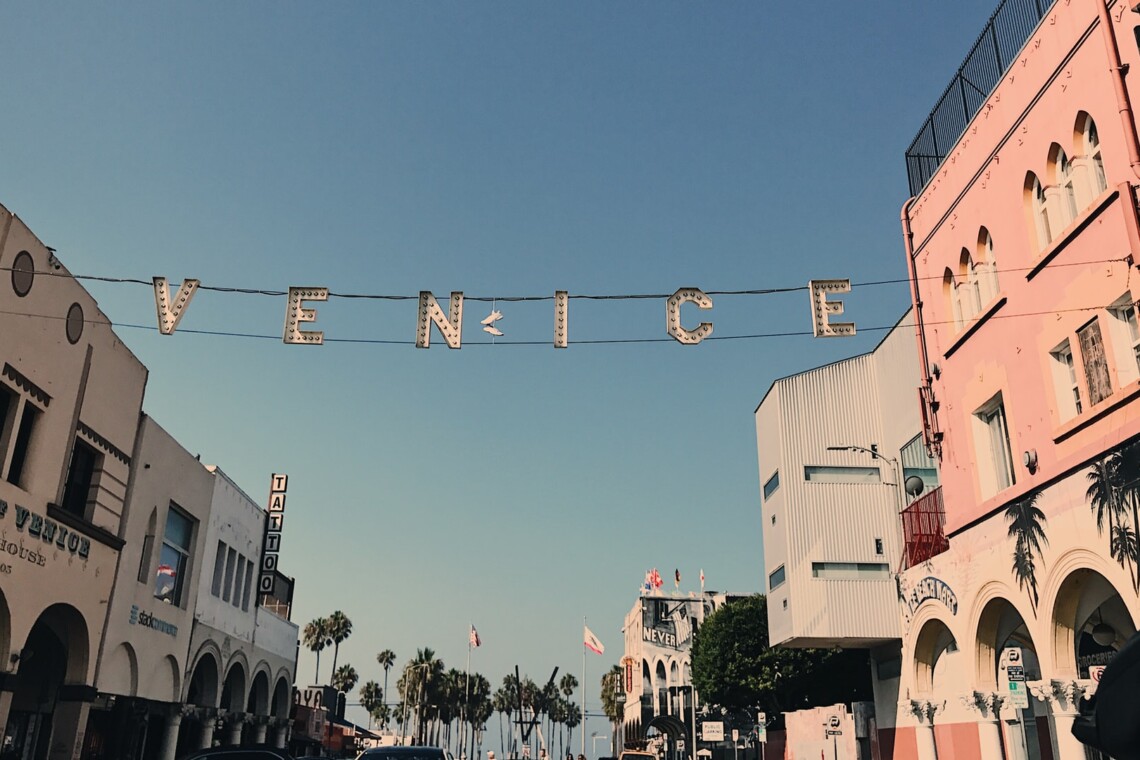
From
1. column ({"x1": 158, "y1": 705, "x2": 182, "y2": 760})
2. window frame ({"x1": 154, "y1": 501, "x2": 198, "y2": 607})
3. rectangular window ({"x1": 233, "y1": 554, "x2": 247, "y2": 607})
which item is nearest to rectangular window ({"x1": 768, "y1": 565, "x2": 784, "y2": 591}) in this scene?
window frame ({"x1": 154, "y1": 501, "x2": 198, "y2": 607})

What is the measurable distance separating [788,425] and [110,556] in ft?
67.8

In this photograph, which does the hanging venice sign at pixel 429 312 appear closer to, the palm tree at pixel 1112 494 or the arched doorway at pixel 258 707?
the palm tree at pixel 1112 494

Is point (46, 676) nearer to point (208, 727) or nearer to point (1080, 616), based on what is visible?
point (208, 727)

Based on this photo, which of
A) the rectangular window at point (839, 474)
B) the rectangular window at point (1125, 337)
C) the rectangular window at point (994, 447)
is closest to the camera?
the rectangular window at point (1125, 337)

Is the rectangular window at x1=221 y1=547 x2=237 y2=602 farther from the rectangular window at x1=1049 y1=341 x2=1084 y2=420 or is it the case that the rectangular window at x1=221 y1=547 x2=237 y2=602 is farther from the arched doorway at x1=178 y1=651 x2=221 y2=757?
the rectangular window at x1=1049 y1=341 x2=1084 y2=420

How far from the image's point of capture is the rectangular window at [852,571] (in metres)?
27.7

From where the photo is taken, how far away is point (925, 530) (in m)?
24.8

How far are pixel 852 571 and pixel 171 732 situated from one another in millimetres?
21219

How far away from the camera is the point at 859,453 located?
98.1 ft

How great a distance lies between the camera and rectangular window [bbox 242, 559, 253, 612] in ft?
114

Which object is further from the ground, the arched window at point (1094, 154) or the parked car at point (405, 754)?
the arched window at point (1094, 154)

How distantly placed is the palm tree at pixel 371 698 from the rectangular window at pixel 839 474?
107 meters

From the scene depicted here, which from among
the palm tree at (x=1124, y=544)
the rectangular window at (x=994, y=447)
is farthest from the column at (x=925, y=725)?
the palm tree at (x=1124, y=544)

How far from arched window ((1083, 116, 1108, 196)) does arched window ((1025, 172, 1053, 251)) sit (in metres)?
1.37
